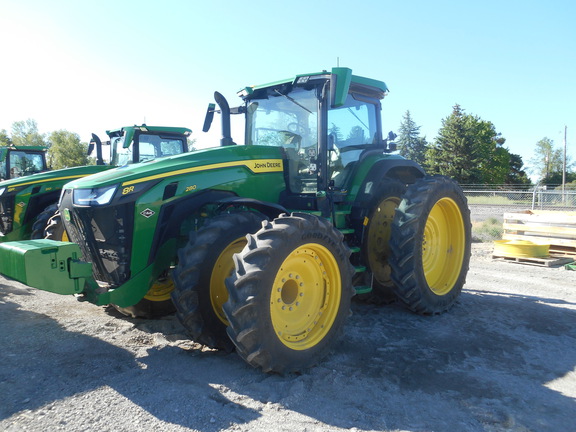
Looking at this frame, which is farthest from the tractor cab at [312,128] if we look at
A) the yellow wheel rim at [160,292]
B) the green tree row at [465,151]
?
the green tree row at [465,151]

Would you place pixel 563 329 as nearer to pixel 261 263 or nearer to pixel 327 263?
pixel 327 263

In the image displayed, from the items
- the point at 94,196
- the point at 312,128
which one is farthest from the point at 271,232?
the point at 312,128

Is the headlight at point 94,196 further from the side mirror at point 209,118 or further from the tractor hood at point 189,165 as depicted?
the side mirror at point 209,118

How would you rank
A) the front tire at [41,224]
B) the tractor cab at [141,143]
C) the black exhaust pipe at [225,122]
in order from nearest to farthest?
1. the black exhaust pipe at [225,122]
2. the front tire at [41,224]
3. the tractor cab at [141,143]

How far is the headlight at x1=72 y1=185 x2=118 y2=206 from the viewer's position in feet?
12.2

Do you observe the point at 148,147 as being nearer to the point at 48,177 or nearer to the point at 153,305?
the point at 48,177

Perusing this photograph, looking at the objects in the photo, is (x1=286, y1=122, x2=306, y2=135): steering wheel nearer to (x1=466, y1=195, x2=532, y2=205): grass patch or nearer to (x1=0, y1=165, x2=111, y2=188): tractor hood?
(x1=0, y1=165, x2=111, y2=188): tractor hood

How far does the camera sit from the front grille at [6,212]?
7887 millimetres

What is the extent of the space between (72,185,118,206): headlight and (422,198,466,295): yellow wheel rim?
374 cm

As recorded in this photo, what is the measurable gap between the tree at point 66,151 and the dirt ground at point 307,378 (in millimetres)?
Result: 40456

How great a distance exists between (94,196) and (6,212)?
5336 millimetres

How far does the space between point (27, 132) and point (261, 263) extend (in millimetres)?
67368

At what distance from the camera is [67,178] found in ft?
26.9

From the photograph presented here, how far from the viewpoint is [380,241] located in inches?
219
